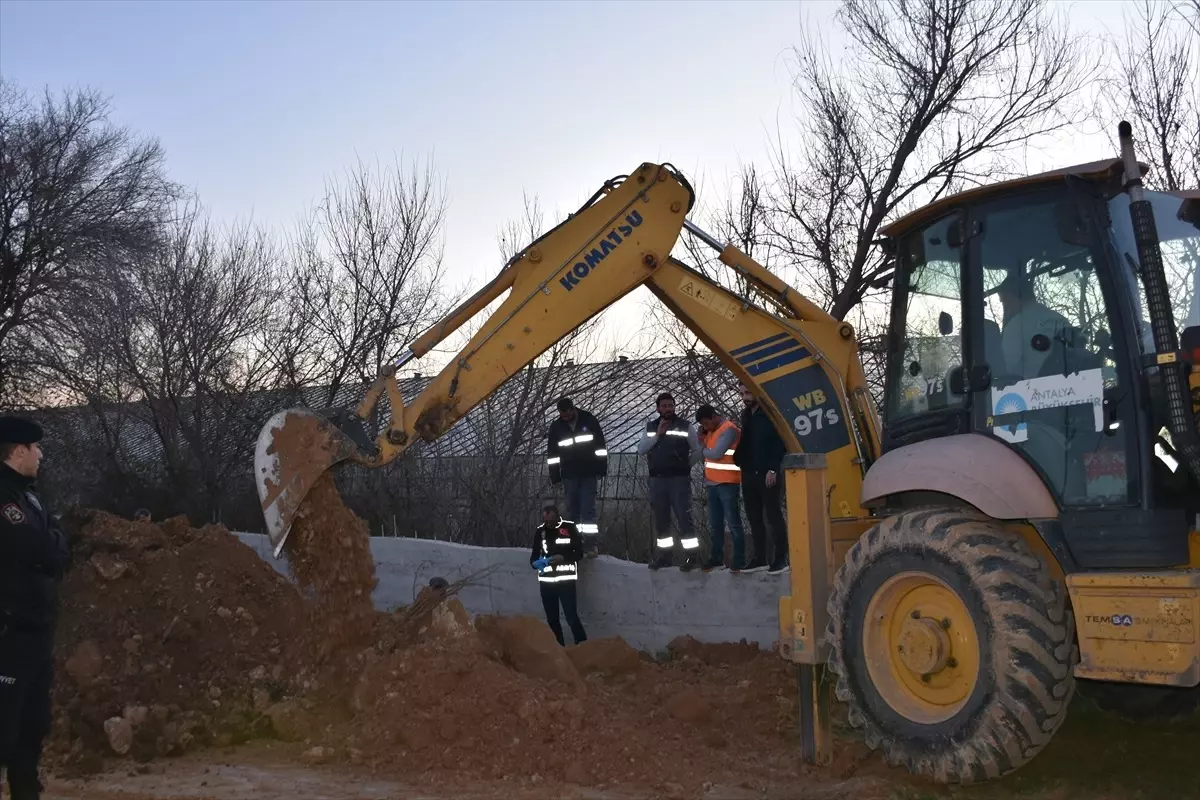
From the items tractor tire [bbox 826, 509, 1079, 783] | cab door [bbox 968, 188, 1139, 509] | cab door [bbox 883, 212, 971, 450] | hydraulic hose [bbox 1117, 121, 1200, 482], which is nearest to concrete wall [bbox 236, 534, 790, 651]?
cab door [bbox 883, 212, 971, 450]

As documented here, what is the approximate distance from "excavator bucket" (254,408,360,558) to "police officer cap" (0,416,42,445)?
1.77 metres

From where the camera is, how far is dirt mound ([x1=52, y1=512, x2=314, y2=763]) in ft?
23.8

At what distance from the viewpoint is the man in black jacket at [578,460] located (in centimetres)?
1133

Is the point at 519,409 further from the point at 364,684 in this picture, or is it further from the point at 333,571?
the point at 364,684

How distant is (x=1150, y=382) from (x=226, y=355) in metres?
19.0

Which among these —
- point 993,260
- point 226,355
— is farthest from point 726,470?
point 226,355

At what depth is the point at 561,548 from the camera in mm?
10922

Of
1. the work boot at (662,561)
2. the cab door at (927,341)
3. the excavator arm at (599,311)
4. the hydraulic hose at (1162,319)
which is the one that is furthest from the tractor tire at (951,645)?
the work boot at (662,561)

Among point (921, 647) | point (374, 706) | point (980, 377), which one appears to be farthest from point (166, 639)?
point (980, 377)

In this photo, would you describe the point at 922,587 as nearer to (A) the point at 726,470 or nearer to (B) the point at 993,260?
(B) the point at 993,260

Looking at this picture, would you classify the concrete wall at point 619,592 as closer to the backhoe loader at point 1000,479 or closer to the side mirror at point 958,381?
the backhoe loader at point 1000,479

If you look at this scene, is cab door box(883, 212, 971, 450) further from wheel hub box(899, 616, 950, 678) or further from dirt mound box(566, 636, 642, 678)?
dirt mound box(566, 636, 642, 678)

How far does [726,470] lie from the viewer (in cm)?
1043

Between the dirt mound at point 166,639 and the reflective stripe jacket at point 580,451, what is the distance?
3061mm
